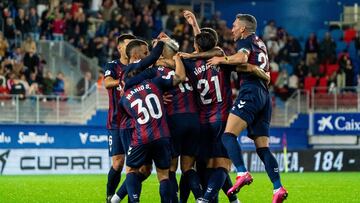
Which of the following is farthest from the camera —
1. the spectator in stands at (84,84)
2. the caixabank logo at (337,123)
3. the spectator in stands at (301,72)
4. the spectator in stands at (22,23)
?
the spectator in stands at (301,72)

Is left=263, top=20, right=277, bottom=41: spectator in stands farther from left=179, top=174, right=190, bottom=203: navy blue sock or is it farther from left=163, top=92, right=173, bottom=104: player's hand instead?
left=163, top=92, right=173, bottom=104: player's hand

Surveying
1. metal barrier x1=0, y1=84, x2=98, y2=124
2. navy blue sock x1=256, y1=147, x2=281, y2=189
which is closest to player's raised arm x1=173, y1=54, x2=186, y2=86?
navy blue sock x1=256, y1=147, x2=281, y2=189

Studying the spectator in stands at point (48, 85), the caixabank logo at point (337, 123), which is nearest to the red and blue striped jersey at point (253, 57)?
the spectator in stands at point (48, 85)

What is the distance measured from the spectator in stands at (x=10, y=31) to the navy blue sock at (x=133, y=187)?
19181 mm

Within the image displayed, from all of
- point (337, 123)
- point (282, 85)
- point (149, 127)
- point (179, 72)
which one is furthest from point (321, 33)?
point (149, 127)

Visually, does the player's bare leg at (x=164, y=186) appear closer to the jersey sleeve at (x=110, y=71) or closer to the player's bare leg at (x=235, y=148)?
the player's bare leg at (x=235, y=148)

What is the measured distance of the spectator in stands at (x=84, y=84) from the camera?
30531 millimetres

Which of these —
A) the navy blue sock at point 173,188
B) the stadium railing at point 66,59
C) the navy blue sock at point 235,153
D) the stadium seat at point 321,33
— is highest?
the navy blue sock at point 235,153

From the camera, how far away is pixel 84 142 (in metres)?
30.0

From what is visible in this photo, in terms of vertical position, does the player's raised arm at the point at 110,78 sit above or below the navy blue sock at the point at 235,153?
above

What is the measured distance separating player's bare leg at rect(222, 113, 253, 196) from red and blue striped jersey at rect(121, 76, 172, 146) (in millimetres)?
978

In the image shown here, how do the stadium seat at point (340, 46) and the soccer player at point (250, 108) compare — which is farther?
the stadium seat at point (340, 46)

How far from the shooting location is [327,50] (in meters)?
35.8

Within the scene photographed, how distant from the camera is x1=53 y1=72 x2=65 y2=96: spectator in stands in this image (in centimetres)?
3020
